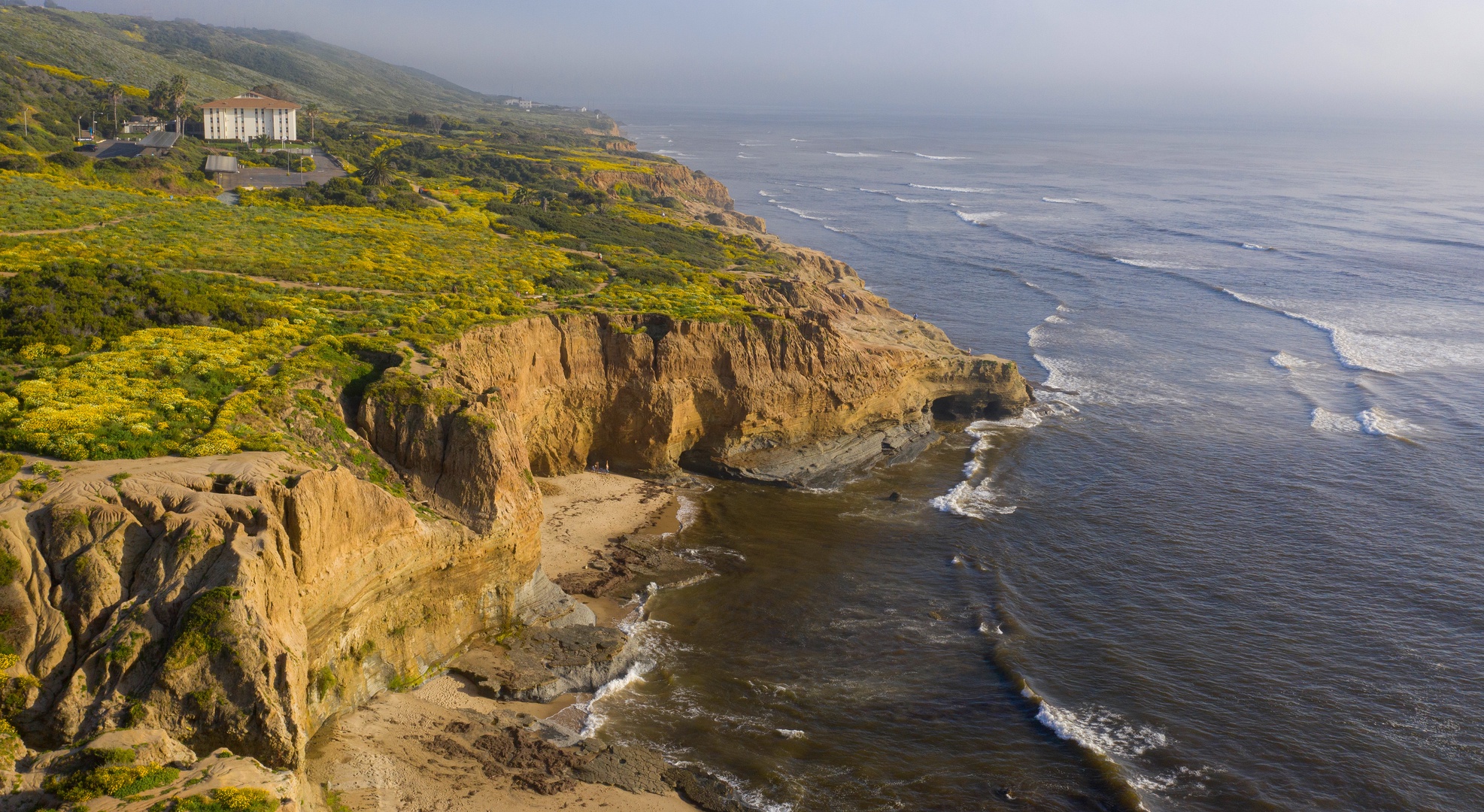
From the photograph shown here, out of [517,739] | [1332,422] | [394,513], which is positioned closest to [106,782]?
[394,513]

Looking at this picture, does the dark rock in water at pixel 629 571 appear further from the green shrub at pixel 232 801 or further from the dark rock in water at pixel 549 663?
the green shrub at pixel 232 801

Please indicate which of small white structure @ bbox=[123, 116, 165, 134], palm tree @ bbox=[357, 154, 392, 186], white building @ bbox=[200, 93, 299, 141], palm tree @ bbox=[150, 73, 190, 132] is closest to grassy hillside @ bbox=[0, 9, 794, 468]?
palm tree @ bbox=[357, 154, 392, 186]

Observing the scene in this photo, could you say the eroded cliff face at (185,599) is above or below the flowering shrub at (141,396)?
below

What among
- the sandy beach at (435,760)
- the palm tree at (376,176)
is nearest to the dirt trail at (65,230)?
the palm tree at (376,176)

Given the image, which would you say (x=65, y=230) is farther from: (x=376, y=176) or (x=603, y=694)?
(x=603, y=694)

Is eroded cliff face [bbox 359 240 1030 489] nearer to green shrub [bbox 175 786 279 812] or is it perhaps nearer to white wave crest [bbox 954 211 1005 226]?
green shrub [bbox 175 786 279 812]

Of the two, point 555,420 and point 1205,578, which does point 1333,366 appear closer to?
point 1205,578
